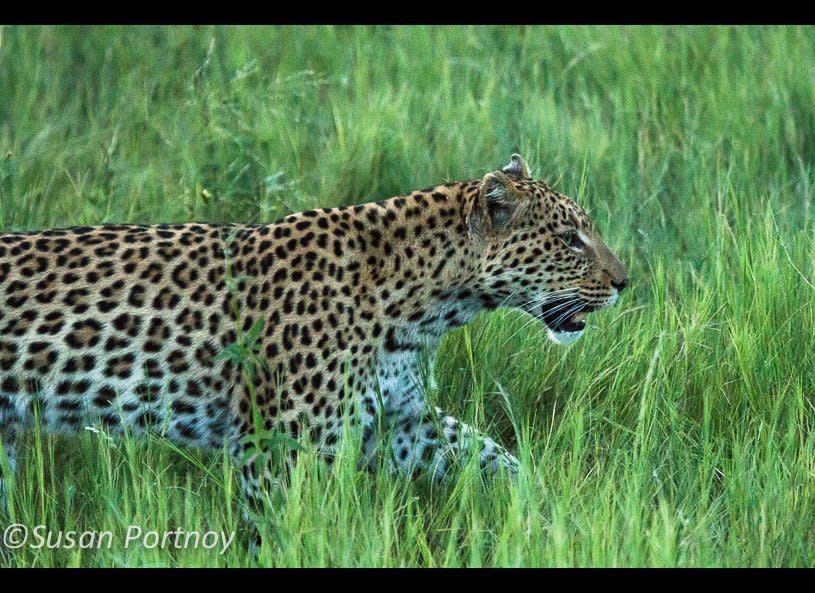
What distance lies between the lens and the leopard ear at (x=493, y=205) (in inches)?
237

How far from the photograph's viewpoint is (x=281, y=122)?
29.2ft

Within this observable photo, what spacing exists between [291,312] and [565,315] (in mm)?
1172

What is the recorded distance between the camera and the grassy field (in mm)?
5215

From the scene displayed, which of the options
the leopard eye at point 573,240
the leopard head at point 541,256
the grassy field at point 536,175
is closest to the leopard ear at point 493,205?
the leopard head at point 541,256

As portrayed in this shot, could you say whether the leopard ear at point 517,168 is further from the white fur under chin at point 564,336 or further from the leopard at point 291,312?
the white fur under chin at point 564,336

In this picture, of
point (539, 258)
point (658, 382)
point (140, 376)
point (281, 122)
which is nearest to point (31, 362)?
point (140, 376)

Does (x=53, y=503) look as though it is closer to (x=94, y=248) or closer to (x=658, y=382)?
(x=94, y=248)

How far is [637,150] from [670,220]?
2.60ft

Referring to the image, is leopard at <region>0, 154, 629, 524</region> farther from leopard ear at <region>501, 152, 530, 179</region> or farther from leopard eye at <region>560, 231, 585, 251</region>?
leopard ear at <region>501, 152, 530, 179</region>

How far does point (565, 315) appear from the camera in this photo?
6.26 m

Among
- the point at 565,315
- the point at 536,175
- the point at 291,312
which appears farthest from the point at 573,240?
the point at 536,175
